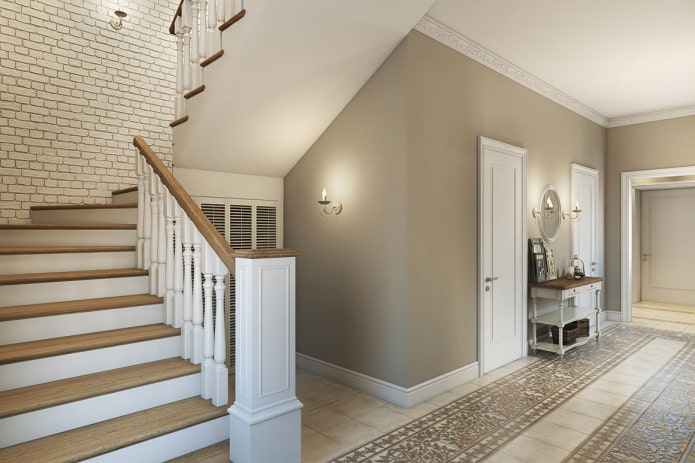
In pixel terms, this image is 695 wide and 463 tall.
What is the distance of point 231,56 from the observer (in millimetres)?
2986

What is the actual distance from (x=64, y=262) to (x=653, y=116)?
7.55 meters

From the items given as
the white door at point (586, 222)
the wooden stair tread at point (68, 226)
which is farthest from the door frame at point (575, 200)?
the wooden stair tread at point (68, 226)

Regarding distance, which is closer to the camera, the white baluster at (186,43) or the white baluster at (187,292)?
the white baluster at (187,292)

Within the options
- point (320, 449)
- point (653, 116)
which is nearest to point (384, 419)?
point (320, 449)

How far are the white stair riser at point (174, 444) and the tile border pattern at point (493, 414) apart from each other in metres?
0.76

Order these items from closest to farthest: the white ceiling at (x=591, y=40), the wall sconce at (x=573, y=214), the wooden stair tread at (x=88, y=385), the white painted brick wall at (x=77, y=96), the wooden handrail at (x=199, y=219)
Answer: the wooden stair tread at (x=88, y=385) < the wooden handrail at (x=199, y=219) < the white ceiling at (x=591, y=40) < the white painted brick wall at (x=77, y=96) < the wall sconce at (x=573, y=214)

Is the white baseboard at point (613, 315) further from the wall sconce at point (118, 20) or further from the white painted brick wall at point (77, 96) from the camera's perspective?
the wall sconce at point (118, 20)

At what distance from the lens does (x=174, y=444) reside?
222 cm

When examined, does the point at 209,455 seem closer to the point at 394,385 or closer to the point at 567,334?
the point at 394,385

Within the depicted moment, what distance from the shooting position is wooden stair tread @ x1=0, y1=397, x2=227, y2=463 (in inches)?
Result: 75.7

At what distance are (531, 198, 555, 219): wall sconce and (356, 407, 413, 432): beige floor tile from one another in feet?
9.64

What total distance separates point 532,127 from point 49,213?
5.00 meters

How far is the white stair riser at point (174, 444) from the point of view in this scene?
205 centimetres

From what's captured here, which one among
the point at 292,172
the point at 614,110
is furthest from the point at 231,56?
the point at 614,110
